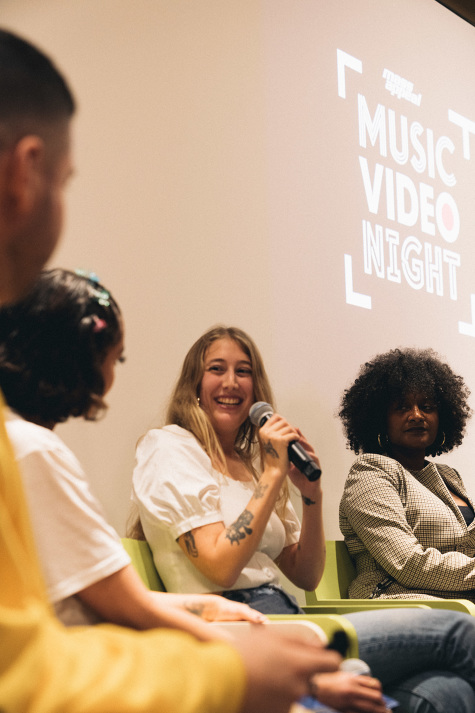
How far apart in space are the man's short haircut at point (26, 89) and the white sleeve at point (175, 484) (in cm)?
139

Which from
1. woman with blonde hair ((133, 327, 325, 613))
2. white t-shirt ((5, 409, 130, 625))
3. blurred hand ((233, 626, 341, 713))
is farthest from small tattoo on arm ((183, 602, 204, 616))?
blurred hand ((233, 626, 341, 713))

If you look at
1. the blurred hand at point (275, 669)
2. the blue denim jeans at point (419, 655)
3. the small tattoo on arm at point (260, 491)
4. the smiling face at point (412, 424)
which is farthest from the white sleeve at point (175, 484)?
the blurred hand at point (275, 669)

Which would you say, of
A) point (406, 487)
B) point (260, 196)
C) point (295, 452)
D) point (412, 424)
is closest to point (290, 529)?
point (295, 452)

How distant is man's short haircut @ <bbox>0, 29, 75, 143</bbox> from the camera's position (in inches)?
25.6

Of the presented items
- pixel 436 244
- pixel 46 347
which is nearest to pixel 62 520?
pixel 46 347

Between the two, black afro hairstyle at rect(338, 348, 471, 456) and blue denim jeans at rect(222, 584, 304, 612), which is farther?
black afro hairstyle at rect(338, 348, 471, 456)

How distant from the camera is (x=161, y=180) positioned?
2668 millimetres

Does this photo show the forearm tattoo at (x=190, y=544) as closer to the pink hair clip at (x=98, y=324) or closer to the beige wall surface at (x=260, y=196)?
the beige wall surface at (x=260, y=196)

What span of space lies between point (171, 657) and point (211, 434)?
1.68 m

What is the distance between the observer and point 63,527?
1066 millimetres

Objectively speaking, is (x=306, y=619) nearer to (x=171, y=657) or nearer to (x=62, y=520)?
(x=62, y=520)

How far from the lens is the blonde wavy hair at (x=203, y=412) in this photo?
224 centimetres

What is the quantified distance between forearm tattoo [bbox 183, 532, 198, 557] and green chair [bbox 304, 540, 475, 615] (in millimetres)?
548

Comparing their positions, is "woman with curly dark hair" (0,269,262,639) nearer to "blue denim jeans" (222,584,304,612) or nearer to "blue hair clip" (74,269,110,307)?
"blue hair clip" (74,269,110,307)
